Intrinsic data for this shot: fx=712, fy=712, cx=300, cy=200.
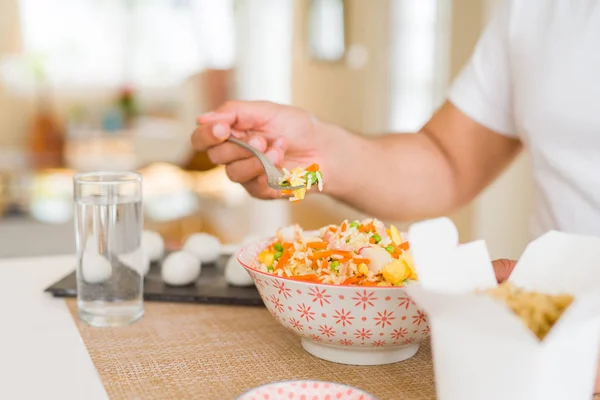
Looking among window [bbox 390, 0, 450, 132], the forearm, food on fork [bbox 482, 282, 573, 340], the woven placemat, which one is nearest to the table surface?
the woven placemat

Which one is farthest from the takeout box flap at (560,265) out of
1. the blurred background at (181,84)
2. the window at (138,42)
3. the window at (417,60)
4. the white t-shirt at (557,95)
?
the window at (138,42)

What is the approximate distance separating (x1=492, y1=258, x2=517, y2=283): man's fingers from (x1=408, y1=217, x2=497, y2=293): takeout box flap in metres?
0.04

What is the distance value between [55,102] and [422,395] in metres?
6.66

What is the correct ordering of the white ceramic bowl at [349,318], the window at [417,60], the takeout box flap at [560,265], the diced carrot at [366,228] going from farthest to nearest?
the window at [417,60], the diced carrot at [366,228], the white ceramic bowl at [349,318], the takeout box flap at [560,265]

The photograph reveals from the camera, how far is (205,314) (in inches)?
39.8

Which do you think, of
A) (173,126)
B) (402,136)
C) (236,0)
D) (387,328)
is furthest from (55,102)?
(387,328)

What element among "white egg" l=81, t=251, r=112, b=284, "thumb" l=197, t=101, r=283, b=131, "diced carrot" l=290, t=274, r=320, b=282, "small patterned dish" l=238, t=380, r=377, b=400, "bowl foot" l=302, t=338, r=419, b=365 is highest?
"thumb" l=197, t=101, r=283, b=131

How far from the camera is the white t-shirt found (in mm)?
1145

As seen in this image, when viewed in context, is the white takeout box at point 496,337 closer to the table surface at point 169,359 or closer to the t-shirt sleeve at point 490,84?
the table surface at point 169,359

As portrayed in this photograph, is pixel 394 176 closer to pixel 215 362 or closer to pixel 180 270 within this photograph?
pixel 180 270

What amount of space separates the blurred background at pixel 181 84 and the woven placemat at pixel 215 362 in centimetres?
365

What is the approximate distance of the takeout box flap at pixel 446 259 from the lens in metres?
0.57

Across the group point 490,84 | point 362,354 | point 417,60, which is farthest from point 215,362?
point 417,60

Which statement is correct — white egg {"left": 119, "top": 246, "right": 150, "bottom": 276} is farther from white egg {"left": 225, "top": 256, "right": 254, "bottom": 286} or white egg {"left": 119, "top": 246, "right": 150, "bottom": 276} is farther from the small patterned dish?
the small patterned dish
